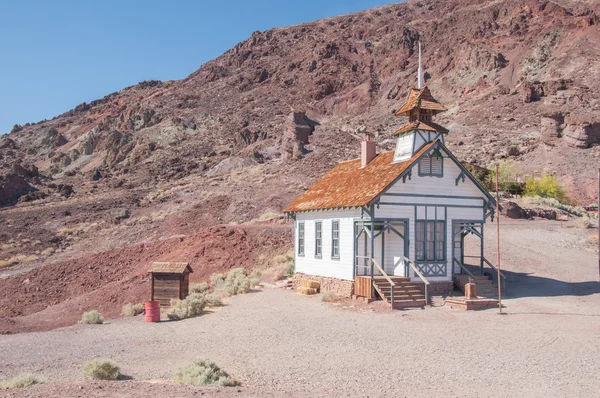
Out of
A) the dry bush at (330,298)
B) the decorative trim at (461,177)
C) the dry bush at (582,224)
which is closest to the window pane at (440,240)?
the decorative trim at (461,177)

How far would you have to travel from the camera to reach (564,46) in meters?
82.9

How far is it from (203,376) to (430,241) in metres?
13.4

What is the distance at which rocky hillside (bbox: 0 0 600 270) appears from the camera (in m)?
56.1

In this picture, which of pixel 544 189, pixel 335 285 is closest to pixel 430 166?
pixel 335 285

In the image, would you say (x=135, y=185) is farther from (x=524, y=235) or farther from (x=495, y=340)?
(x=495, y=340)

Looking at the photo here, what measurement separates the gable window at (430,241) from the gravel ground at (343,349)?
279 cm

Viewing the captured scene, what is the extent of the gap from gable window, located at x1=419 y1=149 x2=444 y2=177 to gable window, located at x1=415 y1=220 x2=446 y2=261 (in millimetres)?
1877

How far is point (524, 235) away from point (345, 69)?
91.6 m

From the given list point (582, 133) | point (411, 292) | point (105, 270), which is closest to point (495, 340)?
point (411, 292)

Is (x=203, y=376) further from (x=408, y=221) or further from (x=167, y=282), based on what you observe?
(x=167, y=282)

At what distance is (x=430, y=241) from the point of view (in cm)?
2170

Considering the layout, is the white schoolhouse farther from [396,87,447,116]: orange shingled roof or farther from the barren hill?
the barren hill

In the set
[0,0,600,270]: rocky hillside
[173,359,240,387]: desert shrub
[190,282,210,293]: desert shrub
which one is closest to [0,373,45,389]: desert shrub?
[173,359,240,387]: desert shrub

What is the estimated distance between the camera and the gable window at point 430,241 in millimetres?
21484
